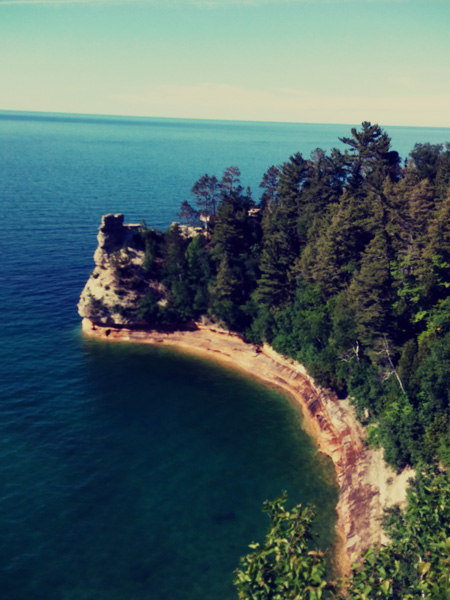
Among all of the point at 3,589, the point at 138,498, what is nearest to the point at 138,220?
the point at 138,498

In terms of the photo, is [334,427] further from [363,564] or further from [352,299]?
[363,564]

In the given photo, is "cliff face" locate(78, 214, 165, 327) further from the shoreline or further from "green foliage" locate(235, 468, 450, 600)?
"green foliage" locate(235, 468, 450, 600)

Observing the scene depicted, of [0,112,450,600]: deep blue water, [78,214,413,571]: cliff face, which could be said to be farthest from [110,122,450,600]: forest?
[0,112,450,600]: deep blue water

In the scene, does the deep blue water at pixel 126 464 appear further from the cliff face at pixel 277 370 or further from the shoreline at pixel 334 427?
the cliff face at pixel 277 370

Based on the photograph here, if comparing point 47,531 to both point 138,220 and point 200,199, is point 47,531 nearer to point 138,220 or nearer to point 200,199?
point 200,199

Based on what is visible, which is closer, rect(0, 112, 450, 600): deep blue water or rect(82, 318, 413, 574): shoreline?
rect(0, 112, 450, 600): deep blue water

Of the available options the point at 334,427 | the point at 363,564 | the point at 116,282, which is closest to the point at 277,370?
the point at 334,427
